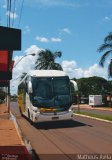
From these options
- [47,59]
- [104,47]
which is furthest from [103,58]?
[47,59]

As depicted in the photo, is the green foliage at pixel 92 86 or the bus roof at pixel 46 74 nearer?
the bus roof at pixel 46 74

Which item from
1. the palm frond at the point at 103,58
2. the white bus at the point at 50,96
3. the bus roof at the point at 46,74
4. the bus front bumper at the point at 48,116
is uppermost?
the palm frond at the point at 103,58

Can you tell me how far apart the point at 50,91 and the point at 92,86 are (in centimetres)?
10806

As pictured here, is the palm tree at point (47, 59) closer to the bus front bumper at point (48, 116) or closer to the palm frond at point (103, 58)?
the palm frond at point (103, 58)

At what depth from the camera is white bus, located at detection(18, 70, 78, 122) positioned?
2645 centimetres

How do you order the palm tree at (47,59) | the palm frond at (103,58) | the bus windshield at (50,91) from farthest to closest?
the palm tree at (47,59) → the palm frond at (103,58) → the bus windshield at (50,91)

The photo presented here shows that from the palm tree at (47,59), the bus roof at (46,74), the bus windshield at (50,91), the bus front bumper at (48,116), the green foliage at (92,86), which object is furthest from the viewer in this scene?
the green foliage at (92,86)

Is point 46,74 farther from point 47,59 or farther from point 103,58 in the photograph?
point 47,59

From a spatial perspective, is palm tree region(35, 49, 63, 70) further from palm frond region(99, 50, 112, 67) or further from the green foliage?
the green foliage

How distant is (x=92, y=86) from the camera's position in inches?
5290

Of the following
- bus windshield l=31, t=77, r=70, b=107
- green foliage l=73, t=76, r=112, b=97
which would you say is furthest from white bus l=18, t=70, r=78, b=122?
green foliage l=73, t=76, r=112, b=97

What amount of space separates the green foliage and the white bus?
323ft

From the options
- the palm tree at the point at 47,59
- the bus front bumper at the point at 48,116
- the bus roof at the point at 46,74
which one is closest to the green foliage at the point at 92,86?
the palm tree at the point at 47,59

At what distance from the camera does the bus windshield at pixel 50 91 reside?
2666 centimetres
